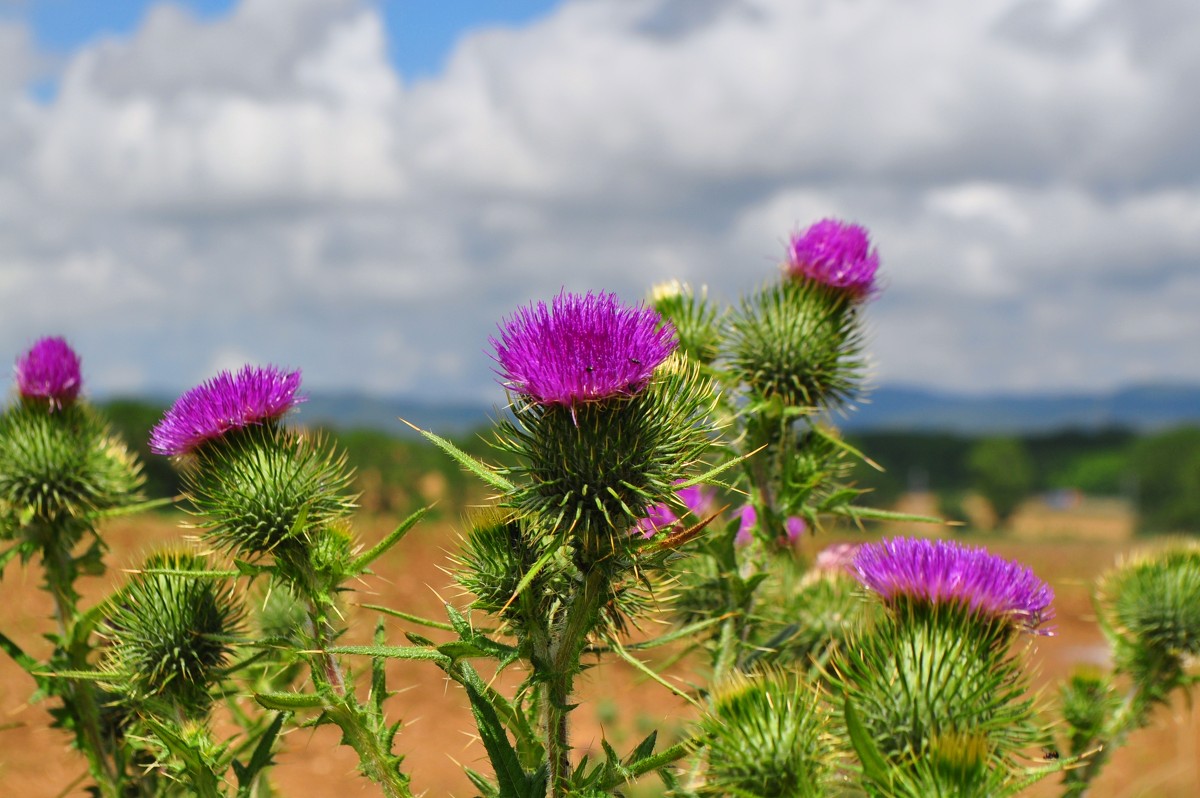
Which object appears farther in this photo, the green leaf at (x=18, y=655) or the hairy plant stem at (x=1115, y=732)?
the hairy plant stem at (x=1115, y=732)

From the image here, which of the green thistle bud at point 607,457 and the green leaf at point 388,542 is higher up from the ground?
the green thistle bud at point 607,457

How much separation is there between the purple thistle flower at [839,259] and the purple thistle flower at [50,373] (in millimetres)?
3880

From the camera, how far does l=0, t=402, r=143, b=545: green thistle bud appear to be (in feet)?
15.5

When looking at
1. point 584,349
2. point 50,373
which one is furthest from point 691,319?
point 50,373

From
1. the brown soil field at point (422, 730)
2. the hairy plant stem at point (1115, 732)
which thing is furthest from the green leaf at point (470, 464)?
the brown soil field at point (422, 730)

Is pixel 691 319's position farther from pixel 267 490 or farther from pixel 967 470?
pixel 967 470

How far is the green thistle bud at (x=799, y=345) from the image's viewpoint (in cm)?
503

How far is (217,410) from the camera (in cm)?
416

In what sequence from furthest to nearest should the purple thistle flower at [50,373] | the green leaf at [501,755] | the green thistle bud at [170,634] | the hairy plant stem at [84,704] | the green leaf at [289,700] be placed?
the purple thistle flower at [50,373]
the hairy plant stem at [84,704]
the green thistle bud at [170,634]
the green leaf at [289,700]
the green leaf at [501,755]

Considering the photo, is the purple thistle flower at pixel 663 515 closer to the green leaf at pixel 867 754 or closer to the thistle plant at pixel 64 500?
the green leaf at pixel 867 754

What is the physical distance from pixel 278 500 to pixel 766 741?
6.63ft

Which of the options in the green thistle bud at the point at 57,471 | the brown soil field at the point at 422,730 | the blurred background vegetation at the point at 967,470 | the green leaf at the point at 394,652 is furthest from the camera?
the blurred background vegetation at the point at 967,470

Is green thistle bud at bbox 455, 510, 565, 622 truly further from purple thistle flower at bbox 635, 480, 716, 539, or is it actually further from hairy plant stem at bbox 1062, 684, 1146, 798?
hairy plant stem at bbox 1062, 684, 1146, 798

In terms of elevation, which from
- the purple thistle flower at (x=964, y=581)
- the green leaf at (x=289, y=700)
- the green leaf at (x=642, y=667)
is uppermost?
the purple thistle flower at (x=964, y=581)
